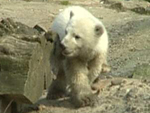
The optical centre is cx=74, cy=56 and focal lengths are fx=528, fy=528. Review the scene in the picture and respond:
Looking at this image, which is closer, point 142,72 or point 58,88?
point 58,88

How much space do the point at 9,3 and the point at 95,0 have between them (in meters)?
3.63

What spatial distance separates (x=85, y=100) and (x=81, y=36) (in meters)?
0.82

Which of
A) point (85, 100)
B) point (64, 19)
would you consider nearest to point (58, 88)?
point (85, 100)

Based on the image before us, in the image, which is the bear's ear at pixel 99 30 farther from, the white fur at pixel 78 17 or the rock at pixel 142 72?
the rock at pixel 142 72

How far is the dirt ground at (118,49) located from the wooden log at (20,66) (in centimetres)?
62

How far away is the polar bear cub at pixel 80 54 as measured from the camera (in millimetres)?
6664

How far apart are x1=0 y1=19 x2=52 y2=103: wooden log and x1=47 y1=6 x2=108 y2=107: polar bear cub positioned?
1.38 ft

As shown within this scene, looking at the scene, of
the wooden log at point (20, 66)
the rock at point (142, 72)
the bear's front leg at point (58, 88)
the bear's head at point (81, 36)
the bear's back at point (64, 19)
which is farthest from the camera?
the rock at point (142, 72)

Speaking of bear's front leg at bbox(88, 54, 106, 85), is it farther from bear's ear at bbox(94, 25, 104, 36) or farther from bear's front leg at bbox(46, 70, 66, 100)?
bear's front leg at bbox(46, 70, 66, 100)

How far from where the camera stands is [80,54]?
22.4ft

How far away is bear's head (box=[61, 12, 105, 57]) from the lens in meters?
6.59

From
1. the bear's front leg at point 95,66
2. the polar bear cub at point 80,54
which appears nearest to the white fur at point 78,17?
the polar bear cub at point 80,54

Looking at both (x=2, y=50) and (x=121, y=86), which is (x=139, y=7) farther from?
(x=2, y=50)

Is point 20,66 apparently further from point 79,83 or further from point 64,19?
point 64,19
